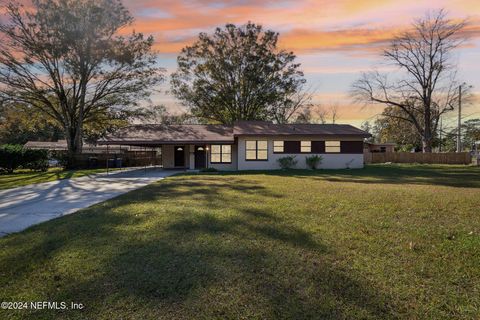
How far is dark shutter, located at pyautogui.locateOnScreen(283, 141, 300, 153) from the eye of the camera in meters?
24.6

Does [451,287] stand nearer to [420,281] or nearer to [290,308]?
[420,281]

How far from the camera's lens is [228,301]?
3.65m

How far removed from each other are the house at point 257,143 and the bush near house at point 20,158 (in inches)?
252

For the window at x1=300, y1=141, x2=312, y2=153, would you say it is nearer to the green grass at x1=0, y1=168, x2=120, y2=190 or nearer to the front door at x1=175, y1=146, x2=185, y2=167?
the front door at x1=175, y1=146, x2=185, y2=167

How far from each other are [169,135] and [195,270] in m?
21.3

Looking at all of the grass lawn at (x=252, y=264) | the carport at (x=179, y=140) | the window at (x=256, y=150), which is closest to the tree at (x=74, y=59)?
the carport at (x=179, y=140)

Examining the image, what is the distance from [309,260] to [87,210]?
5.98 metres

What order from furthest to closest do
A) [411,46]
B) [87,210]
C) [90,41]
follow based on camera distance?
[411,46]
[90,41]
[87,210]

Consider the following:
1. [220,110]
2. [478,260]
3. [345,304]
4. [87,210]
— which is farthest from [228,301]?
[220,110]

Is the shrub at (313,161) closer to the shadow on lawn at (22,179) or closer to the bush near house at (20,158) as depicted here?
the shadow on lawn at (22,179)

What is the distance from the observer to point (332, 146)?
82.3ft

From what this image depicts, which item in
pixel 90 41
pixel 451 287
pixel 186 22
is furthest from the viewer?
pixel 90 41

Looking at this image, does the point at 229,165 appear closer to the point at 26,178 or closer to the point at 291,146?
the point at 291,146

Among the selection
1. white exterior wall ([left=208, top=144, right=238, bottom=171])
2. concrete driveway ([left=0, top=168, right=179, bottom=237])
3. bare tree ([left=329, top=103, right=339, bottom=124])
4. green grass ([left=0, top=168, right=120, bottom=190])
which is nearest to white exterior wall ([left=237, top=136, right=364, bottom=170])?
white exterior wall ([left=208, top=144, right=238, bottom=171])
